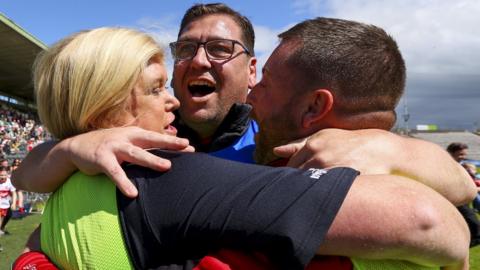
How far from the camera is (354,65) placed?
1.78m

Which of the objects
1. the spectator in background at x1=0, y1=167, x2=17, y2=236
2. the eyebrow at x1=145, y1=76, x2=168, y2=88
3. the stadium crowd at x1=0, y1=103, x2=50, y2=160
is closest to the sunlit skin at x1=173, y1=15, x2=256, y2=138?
the eyebrow at x1=145, y1=76, x2=168, y2=88

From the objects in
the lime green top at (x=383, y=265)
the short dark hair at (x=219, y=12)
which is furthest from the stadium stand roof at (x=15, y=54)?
the lime green top at (x=383, y=265)

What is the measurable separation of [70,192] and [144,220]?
1.08ft

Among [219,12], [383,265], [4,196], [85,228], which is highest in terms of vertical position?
[219,12]

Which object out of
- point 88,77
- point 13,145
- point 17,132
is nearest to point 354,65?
point 88,77

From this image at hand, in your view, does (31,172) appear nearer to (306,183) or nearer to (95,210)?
(95,210)

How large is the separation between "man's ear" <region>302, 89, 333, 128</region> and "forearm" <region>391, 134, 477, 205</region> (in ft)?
0.85

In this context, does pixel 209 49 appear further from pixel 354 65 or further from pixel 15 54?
pixel 15 54

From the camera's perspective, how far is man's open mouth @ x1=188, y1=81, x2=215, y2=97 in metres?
3.59

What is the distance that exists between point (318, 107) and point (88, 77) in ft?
2.54

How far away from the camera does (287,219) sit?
1323mm

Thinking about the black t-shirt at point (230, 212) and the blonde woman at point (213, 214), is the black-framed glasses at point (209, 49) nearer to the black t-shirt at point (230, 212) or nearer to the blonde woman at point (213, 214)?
the blonde woman at point (213, 214)

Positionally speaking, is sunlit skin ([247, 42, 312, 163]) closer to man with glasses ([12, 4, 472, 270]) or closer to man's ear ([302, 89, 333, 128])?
man's ear ([302, 89, 333, 128])

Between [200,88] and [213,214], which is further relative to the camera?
[200,88]
